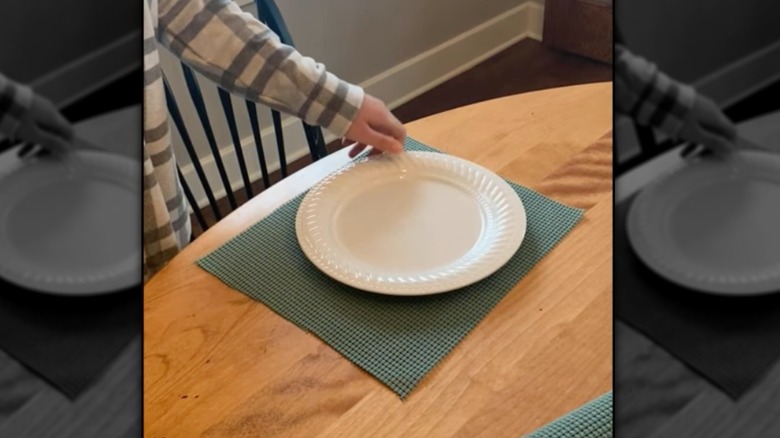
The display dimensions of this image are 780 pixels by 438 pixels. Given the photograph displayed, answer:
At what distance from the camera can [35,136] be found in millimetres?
334

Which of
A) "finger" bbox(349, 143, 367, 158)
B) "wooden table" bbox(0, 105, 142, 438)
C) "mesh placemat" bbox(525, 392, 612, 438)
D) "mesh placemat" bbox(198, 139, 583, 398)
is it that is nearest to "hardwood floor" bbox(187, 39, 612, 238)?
"finger" bbox(349, 143, 367, 158)

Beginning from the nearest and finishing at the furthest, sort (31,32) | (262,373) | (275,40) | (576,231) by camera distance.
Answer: (31,32) < (262,373) < (576,231) < (275,40)

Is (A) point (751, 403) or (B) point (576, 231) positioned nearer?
(A) point (751, 403)

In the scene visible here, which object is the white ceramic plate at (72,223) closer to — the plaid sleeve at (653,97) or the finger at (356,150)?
the plaid sleeve at (653,97)

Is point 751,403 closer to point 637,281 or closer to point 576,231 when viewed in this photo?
point 637,281

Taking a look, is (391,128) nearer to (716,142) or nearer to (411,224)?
(411,224)

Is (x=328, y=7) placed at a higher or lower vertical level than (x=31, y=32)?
lower

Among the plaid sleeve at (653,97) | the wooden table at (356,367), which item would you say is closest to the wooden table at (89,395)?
the plaid sleeve at (653,97)

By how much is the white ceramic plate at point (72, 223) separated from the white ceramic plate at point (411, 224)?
533mm

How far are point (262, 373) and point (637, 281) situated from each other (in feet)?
1.83

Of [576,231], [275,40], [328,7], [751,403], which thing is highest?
[751,403]

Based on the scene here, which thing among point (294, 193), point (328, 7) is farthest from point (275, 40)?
point (328, 7)

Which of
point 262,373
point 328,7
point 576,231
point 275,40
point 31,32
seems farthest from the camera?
point 328,7

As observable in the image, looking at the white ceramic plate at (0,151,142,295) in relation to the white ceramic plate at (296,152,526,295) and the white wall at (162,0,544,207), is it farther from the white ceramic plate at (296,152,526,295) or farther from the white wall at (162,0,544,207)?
the white wall at (162,0,544,207)
